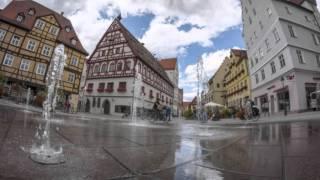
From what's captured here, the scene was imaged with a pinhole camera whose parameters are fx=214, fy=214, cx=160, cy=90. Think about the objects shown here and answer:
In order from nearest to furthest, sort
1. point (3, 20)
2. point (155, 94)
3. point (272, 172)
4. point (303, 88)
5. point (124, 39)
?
point (272, 172) < point (303, 88) < point (3, 20) < point (124, 39) < point (155, 94)

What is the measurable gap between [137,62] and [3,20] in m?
17.6

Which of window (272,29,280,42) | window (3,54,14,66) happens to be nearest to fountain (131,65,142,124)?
window (3,54,14,66)

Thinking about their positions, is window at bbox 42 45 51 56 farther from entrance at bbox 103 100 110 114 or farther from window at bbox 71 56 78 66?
entrance at bbox 103 100 110 114

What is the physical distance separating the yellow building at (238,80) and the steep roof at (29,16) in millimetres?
26260

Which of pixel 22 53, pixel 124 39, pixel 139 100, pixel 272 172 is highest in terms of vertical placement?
pixel 124 39

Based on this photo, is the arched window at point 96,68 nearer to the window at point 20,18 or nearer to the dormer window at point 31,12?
the dormer window at point 31,12

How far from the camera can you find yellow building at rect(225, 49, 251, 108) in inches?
1398

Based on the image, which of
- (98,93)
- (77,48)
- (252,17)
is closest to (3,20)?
(77,48)

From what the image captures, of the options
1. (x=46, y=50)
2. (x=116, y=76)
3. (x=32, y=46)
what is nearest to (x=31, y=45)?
(x=32, y=46)

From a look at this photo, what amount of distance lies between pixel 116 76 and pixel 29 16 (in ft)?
46.5

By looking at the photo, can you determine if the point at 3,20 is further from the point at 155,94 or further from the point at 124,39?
the point at 155,94

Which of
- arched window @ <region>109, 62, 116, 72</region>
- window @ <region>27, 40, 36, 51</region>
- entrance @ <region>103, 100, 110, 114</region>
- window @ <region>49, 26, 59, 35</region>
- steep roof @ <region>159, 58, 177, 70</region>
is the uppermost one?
steep roof @ <region>159, 58, 177, 70</region>

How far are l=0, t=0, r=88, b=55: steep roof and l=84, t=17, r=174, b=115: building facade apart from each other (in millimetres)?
4124

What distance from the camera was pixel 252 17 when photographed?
102 feet
